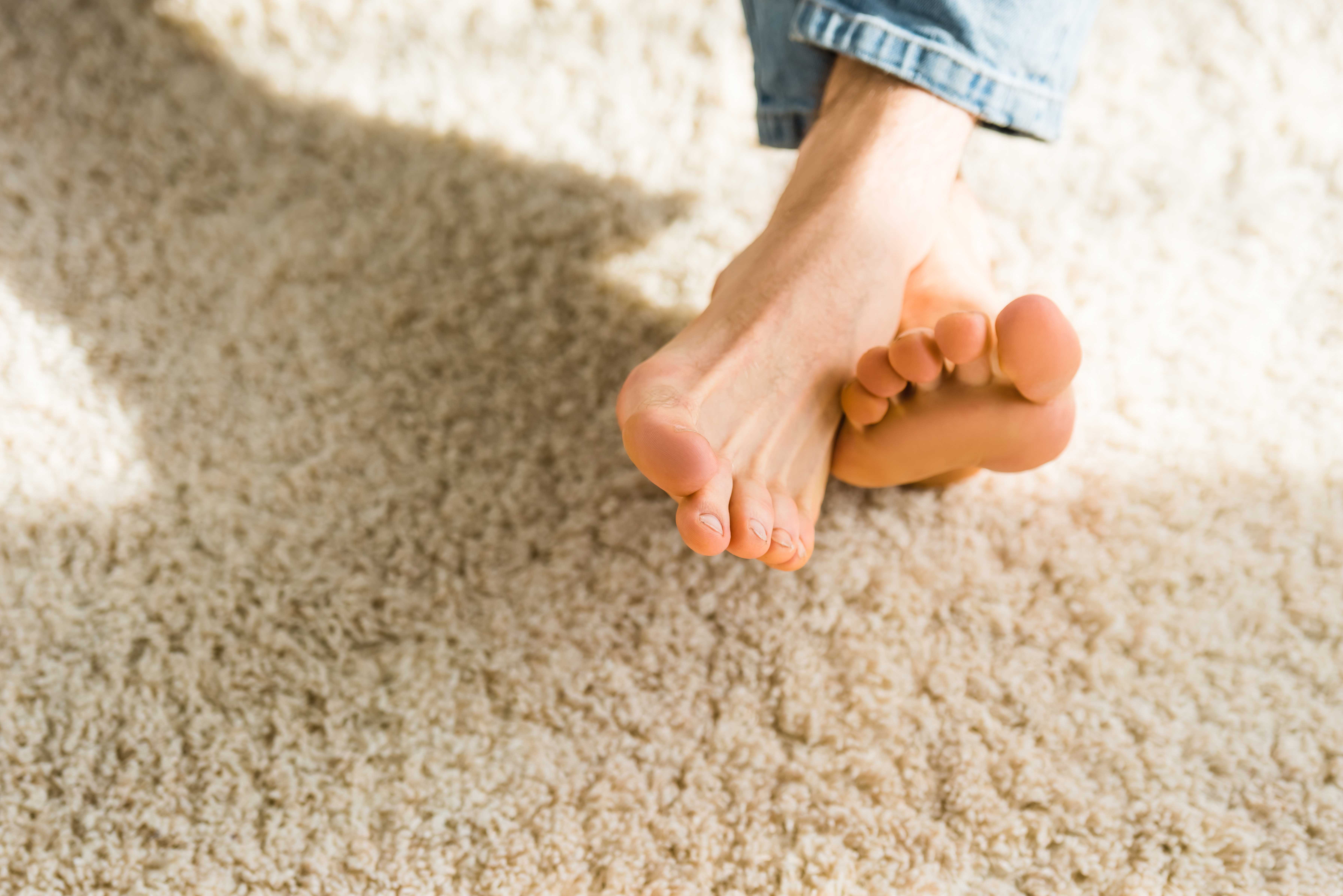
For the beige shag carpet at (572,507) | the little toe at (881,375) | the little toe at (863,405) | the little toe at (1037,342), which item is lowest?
the beige shag carpet at (572,507)

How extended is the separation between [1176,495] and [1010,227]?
0.93 feet

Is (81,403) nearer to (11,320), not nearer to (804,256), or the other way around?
(11,320)

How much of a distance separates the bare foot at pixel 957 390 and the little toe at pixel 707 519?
0.14 meters

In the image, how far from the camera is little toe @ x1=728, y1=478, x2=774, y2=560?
0.51m

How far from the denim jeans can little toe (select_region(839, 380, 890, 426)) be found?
0.69ft

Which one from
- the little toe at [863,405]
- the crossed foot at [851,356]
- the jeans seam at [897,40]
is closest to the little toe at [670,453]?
the crossed foot at [851,356]

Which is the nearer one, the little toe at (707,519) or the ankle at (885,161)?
the little toe at (707,519)

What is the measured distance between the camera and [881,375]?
1.87ft

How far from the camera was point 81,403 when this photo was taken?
0.74 meters

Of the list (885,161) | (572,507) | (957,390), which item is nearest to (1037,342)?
(957,390)

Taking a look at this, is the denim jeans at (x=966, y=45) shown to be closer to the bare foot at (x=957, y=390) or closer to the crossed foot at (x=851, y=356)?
the crossed foot at (x=851, y=356)

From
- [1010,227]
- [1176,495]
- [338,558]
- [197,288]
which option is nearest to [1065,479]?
[1176,495]

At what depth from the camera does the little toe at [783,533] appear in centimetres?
53

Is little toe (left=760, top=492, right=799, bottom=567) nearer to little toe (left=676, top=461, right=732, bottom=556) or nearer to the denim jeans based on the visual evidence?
little toe (left=676, top=461, right=732, bottom=556)
